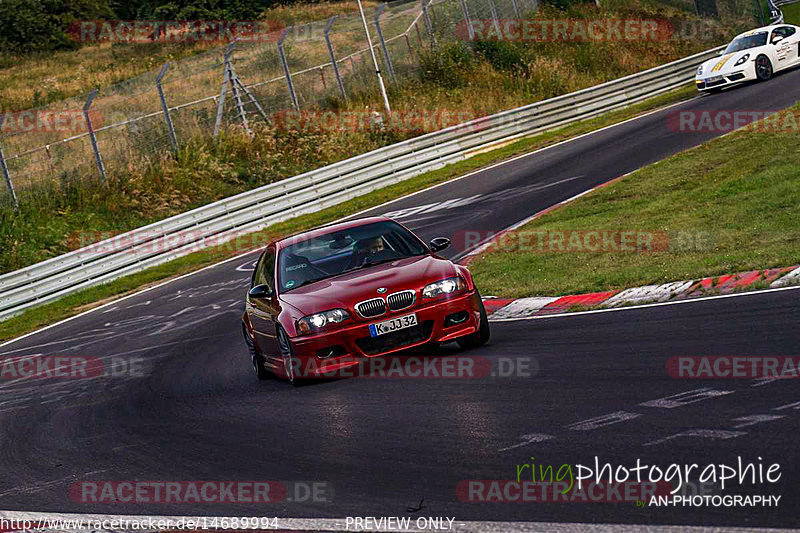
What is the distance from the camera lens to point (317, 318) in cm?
902

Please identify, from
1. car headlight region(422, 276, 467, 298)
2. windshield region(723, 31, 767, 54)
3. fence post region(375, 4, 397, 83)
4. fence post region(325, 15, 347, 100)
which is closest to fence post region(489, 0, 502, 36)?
fence post region(375, 4, 397, 83)

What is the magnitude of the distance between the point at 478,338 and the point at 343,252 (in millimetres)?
1704

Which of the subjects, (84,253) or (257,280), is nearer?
(257,280)

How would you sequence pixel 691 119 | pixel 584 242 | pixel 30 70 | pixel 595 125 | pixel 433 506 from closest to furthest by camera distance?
pixel 433 506 → pixel 584 242 → pixel 691 119 → pixel 595 125 → pixel 30 70

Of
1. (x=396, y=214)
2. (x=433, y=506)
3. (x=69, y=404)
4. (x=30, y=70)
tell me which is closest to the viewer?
(x=433, y=506)

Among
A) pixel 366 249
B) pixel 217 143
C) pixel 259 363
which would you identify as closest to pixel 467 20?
pixel 217 143

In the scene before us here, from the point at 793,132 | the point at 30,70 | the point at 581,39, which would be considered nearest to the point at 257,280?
the point at 793,132

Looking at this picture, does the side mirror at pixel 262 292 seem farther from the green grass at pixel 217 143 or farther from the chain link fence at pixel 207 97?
the chain link fence at pixel 207 97

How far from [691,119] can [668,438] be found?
70.1ft

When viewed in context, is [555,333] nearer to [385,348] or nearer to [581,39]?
[385,348]

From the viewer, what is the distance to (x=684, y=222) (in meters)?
14.0

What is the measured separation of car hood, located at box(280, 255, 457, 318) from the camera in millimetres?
9055

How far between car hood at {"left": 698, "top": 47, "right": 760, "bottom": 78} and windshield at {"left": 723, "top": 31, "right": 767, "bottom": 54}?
0.41 meters

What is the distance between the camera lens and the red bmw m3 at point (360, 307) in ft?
29.4
